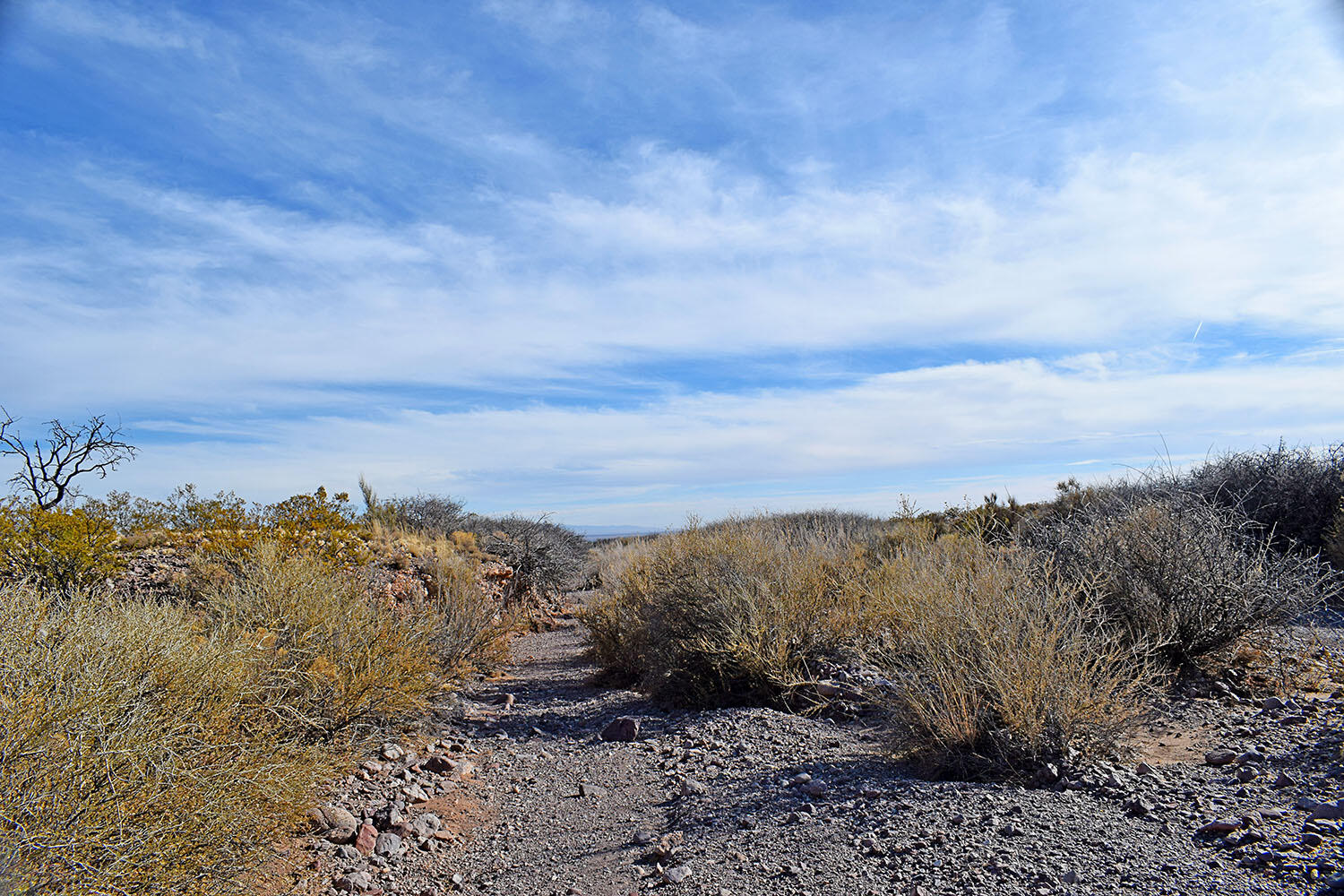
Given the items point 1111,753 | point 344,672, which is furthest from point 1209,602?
point 344,672

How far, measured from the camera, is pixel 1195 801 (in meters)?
3.87

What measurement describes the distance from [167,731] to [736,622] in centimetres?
428

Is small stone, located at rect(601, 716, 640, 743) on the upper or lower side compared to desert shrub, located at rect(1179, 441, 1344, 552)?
lower

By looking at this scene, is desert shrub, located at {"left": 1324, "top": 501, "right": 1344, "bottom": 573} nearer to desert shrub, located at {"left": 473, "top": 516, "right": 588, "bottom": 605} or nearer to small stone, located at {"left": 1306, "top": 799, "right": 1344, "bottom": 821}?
small stone, located at {"left": 1306, "top": 799, "right": 1344, "bottom": 821}

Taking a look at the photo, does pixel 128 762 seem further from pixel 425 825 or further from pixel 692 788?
pixel 692 788

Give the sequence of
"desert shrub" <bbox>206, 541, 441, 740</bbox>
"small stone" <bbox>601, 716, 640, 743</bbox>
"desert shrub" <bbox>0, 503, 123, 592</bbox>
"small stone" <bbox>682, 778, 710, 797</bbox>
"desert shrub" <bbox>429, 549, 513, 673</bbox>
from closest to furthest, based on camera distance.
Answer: "small stone" <bbox>682, 778, 710, 797</bbox>
"desert shrub" <bbox>206, 541, 441, 740</bbox>
"small stone" <bbox>601, 716, 640, 743</bbox>
"desert shrub" <bbox>429, 549, 513, 673</bbox>
"desert shrub" <bbox>0, 503, 123, 592</bbox>

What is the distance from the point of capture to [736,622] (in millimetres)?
6672

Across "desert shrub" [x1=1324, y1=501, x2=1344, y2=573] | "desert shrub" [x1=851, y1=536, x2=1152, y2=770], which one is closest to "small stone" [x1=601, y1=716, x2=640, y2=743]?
"desert shrub" [x1=851, y1=536, x2=1152, y2=770]

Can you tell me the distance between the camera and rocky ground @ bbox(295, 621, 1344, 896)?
336 cm

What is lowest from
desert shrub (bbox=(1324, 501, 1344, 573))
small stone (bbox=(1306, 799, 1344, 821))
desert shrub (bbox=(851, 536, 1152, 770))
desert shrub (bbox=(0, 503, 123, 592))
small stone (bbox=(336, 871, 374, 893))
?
small stone (bbox=(336, 871, 374, 893))

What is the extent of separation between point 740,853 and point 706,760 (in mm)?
1552

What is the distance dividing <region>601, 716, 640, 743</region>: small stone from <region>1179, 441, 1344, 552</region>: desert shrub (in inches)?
418

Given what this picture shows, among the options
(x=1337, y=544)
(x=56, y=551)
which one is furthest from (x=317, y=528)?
(x=1337, y=544)

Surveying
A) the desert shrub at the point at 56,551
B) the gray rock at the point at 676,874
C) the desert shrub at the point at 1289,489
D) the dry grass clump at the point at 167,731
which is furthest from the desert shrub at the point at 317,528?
the desert shrub at the point at 1289,489
